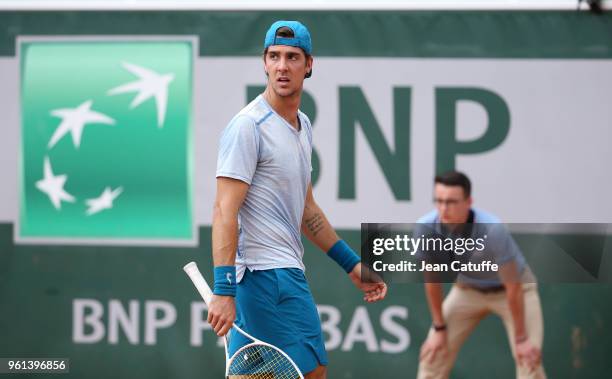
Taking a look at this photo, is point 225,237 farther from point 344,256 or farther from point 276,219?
point 344,256

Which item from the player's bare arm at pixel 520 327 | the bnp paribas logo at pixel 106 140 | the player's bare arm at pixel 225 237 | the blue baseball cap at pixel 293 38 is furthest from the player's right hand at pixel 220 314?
the player's bare arm at pixel 520 327

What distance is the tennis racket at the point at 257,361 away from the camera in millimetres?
3768

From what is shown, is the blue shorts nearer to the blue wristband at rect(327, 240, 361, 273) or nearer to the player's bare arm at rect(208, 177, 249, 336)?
the player's bare arm at rect(208, 177, 249, 336)

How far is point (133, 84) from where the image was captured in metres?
Answer: 5.79

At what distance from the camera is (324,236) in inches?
168

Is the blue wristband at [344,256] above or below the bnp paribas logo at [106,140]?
below

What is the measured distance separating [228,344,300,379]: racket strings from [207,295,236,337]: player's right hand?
24cm

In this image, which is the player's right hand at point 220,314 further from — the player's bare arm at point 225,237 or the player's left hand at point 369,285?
the player's left hand at point 369,285

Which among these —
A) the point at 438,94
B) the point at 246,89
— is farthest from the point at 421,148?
the point at 246,89

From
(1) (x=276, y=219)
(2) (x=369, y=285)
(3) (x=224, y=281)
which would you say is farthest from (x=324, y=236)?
(3) (x=224, y=281)

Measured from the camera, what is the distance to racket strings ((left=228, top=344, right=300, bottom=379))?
3779 mm

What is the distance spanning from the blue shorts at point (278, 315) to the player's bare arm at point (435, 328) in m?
1.89

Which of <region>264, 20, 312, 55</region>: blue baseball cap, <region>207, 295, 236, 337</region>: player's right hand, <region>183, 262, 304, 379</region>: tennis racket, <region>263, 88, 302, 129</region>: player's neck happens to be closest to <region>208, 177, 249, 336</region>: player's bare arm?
<region>207, 295, 236, 337</region>: player's right hand

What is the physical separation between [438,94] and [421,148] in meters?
0.31
